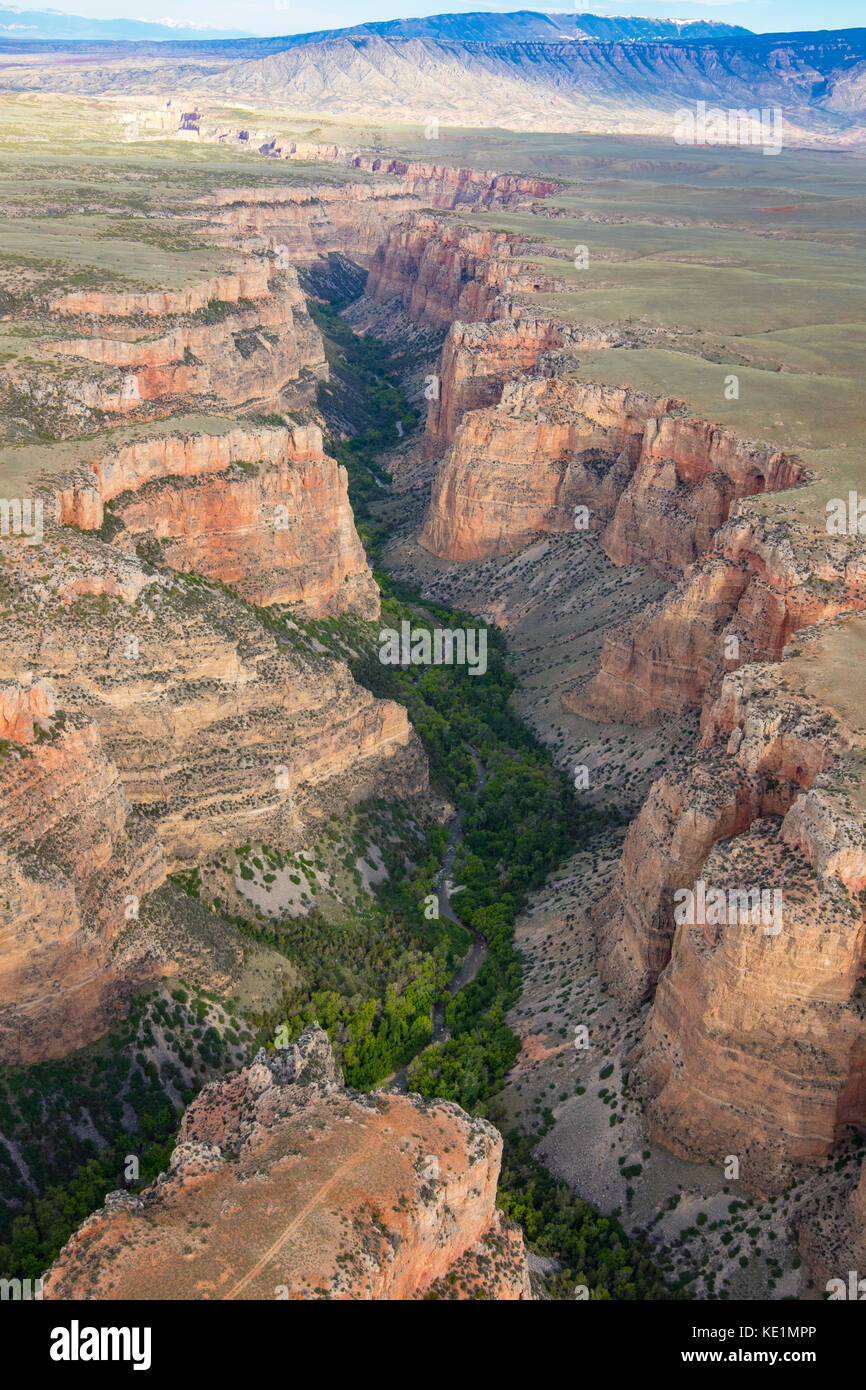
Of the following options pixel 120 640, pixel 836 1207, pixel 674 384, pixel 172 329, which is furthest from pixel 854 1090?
pixel 172 329

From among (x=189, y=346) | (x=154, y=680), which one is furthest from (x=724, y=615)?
(x=189, y=346)

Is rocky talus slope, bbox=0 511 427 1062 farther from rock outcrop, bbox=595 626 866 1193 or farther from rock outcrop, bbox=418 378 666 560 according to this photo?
rock outcrop, bbox=418 378 666 560

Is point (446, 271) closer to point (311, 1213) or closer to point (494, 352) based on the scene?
point (494, 352)

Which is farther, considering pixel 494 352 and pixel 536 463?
pixel 494 352

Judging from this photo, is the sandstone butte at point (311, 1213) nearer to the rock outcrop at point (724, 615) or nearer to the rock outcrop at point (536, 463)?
the rock outcrop at point (724, 615)

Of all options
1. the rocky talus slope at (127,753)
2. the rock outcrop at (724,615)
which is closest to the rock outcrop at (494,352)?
the rock outcrop at (724,615)

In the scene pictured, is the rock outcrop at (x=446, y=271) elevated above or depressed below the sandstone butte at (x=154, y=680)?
above

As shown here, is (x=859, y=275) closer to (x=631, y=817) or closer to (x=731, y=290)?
(x=731, y=290)

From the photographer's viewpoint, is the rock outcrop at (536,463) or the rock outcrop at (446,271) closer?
Result: the rock outcrop at (536,463)

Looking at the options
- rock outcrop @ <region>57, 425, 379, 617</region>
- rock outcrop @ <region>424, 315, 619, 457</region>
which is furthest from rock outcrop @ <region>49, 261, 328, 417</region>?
rock outcrop @ <region>424, 315, 619, 457</region>
